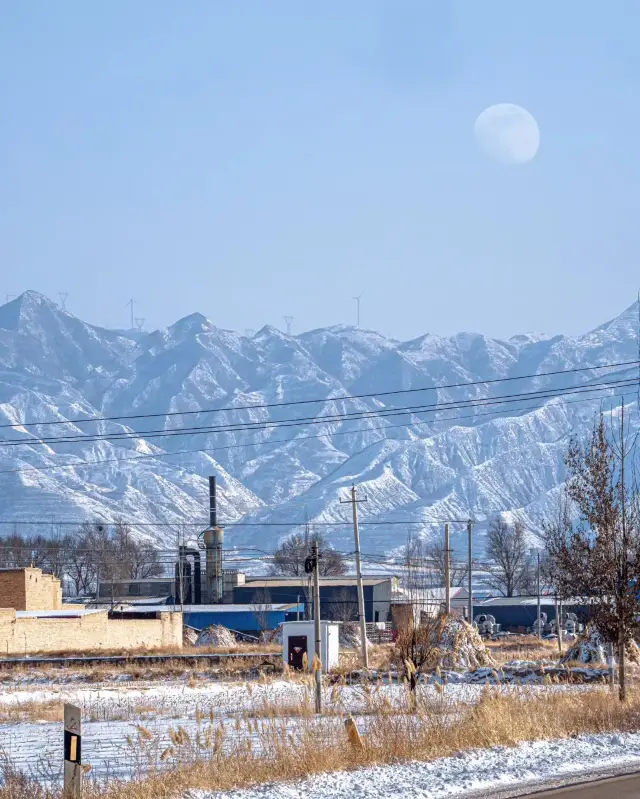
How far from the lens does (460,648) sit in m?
41.3

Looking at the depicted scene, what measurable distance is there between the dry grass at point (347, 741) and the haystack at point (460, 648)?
19.5m

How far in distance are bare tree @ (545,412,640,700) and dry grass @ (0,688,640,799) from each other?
1.56 meters

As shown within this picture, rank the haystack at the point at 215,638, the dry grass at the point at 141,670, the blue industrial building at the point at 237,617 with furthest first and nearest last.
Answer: the blue industrial building at the point at 237,617, the haystack at the point at 215,638, the dry grass at the point at 141,670

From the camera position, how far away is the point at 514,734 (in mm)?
17531

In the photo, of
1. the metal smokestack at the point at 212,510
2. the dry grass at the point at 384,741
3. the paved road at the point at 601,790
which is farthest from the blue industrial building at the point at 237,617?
the paved road at the point at 601,790

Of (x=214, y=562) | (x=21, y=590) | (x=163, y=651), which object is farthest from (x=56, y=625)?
(x=214, y=562)

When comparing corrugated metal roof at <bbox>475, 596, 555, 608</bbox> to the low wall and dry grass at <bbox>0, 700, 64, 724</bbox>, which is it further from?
dry grass at <bbox>0, 700, 64, 724</bbox>

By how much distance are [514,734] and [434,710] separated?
2602 mm

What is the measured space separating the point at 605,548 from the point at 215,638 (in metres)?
52.7

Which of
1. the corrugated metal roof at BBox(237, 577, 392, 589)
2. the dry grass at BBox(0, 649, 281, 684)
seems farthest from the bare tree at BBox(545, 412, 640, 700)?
the corrugated metal roof at BBox(237, 577, 392, 589)

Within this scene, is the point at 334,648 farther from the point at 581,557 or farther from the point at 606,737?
the point at 606,737

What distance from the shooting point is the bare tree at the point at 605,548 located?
21727mm

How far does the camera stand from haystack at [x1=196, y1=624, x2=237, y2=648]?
71.2m

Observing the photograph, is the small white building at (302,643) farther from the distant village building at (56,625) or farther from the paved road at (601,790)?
the paved road at (601,790)
